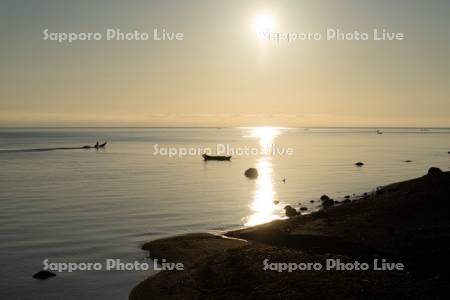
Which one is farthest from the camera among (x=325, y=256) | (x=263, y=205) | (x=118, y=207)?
(x=263, y=205)

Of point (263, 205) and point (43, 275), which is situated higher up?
point (263, 205)

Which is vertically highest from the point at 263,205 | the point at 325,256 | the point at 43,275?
the point at 263,205

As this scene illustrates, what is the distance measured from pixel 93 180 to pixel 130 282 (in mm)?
40389

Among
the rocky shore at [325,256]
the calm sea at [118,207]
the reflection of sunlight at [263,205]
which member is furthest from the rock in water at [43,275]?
the reflection of sunlight at [263,205]

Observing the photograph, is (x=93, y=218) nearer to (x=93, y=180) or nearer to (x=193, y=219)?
(x=193, y=219)

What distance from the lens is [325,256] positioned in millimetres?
21469

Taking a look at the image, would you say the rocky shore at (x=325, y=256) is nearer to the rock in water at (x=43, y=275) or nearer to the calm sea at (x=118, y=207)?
the calm sea at (x=118, y=207)

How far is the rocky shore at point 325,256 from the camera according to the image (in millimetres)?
17469

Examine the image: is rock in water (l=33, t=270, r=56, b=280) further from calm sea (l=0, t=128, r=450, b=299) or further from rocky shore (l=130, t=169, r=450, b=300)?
rocky shore (l=130, t=169, r=450, b=300)

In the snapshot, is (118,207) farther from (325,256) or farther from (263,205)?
(325,256)

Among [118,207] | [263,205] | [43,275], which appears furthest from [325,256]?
[118,207]

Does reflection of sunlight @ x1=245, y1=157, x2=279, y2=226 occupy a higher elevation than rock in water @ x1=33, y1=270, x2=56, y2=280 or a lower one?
higher

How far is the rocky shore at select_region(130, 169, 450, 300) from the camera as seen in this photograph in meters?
17.5

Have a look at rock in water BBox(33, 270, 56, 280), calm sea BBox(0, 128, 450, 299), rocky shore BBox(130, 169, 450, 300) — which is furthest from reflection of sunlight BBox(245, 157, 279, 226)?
rock in water BBox(33, 270, 56, 280)
